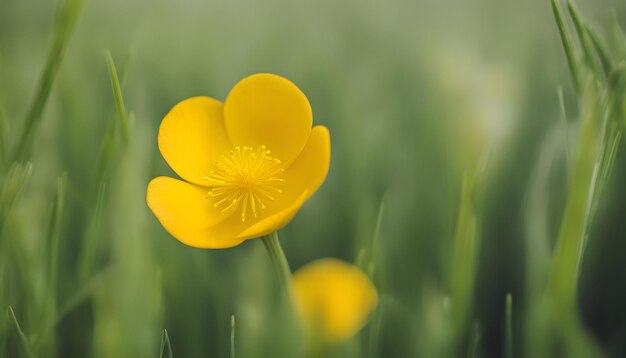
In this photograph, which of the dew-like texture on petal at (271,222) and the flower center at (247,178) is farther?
the flower center at (247,178)

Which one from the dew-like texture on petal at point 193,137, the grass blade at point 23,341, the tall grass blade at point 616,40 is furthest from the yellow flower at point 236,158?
the tall grass blade at point 616,40

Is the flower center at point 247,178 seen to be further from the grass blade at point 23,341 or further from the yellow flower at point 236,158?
the grass blade at point 23,341

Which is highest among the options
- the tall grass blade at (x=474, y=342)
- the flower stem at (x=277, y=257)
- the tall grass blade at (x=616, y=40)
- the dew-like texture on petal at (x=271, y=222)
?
the tall grass blade at (x=616, y=40)

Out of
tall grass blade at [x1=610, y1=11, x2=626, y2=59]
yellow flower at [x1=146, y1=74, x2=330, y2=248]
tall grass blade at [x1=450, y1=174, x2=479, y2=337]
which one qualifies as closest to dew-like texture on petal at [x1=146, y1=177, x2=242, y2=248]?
yellow flower at [x1=146, y1=74, x2=330, y2=248]

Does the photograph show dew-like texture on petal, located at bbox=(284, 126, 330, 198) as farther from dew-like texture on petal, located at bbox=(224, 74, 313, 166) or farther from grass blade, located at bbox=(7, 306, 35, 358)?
grass blade, located at bbox=(7, 306, 35, 358)

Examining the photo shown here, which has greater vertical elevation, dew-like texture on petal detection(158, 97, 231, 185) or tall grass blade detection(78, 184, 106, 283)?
dew-like texture on petal detection(158, 97, 231, 185)

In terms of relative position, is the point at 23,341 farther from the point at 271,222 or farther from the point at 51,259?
the point at 271,222
